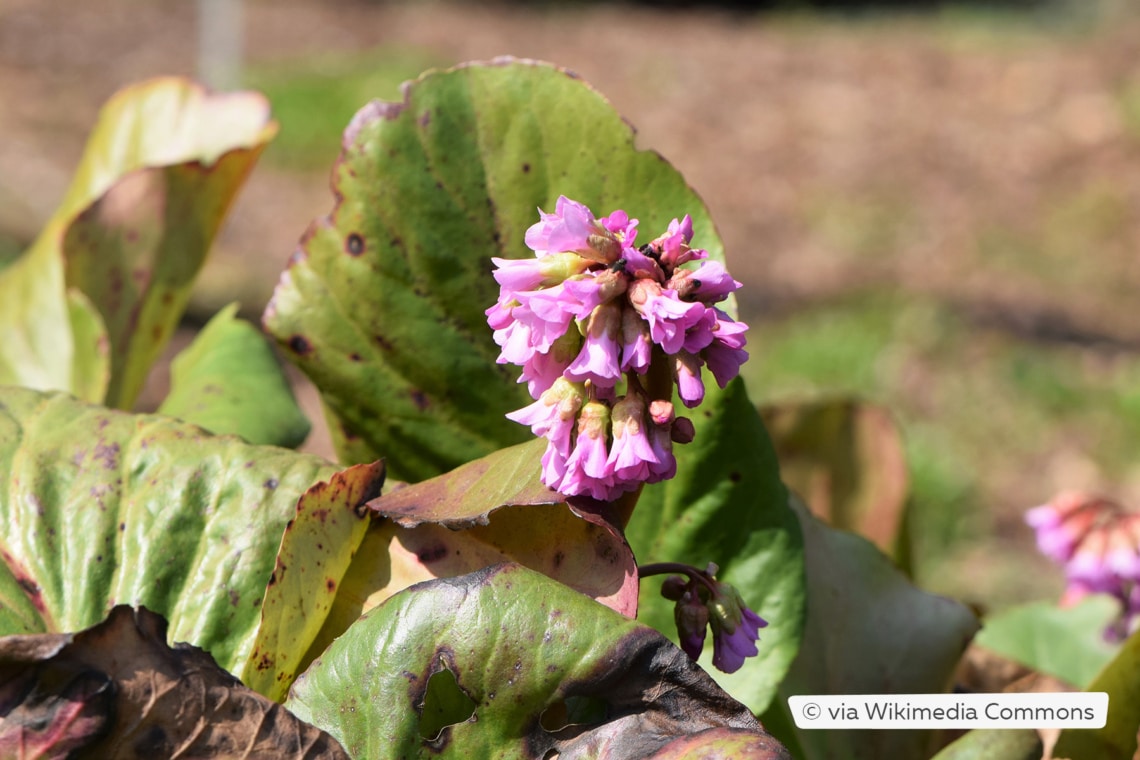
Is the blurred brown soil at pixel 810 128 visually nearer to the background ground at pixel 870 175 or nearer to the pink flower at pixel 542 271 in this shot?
the background ground at pixel 870 175

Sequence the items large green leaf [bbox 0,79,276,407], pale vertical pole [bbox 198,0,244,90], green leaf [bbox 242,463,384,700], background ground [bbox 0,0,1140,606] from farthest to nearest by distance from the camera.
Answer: pale vertical pole [bbox 198,0,244,90], background ground [bbox 0,0,1140,606], large green leaf [bbox 0,79,276,407], green leaf [bbox 242,463,384,700]

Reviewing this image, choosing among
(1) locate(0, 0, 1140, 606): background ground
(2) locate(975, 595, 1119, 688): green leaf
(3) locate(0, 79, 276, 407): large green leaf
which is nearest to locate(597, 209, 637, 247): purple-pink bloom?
(3) locate(0, 79, 276, 407): large green leaf

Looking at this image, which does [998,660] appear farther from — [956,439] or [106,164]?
[956,439]

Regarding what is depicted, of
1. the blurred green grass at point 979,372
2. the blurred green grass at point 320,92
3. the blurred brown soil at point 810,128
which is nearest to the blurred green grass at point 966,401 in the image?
the blurred green grass at point 979,372

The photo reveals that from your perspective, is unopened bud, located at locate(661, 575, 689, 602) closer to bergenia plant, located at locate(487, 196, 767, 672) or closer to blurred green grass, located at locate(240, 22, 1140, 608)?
bergenia plant, located at locate(487, 196, 767, 672)

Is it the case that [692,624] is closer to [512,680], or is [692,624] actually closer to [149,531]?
[512,680]

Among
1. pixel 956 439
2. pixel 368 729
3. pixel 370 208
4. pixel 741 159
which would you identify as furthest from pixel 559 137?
pixel 741 159
